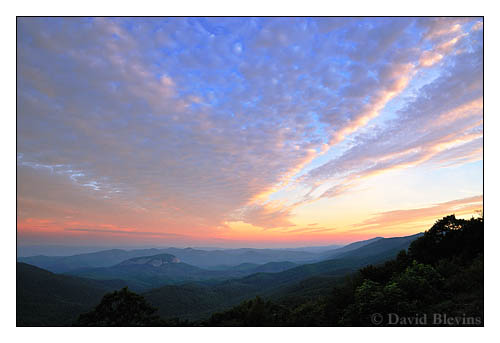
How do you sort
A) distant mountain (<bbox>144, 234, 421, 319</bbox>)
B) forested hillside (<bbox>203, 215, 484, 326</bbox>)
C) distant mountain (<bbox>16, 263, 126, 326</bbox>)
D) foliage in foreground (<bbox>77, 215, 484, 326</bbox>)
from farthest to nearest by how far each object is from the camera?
distant mountain (<bbox>144, 234, 421, 319</bbox>), distant mountain (<bbox>16, 263, 126, 326</bbox>), foliage in foreground (<bbox>77, 215, 484, 326</bbox>), forested hillside (<bbox>203, 215, 484, 326</bbox>)

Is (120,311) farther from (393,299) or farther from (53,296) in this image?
(53,296)

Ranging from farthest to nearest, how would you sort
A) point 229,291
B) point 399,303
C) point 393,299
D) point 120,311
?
point 229,291
point 120,311
point 393,299
point 399,303

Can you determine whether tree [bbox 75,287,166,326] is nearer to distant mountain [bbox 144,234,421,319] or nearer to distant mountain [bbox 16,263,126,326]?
distant mountain [bbox 16,263,126,326]

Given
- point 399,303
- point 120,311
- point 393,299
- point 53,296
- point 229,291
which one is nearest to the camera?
point 399,303

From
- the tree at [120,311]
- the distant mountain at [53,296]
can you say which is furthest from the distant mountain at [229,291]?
the tree at [120,311]

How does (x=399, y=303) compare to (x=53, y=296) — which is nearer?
(x=399, y=303)

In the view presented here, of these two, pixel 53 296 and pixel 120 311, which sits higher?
pixel 120 311

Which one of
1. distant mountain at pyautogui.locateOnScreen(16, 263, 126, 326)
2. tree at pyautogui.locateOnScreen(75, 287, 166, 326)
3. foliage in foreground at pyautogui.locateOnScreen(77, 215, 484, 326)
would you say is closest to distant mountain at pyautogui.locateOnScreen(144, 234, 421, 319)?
distant mountain at pyautogui.locateOnScreen(16, 263, 126, 326)

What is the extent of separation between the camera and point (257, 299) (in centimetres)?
1423

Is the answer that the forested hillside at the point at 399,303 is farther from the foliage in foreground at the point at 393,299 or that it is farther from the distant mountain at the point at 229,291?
the distant mountain at the point at 229,291

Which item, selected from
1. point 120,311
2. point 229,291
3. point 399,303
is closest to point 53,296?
point 229,291

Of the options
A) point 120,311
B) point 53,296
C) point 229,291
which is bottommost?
point 229,291

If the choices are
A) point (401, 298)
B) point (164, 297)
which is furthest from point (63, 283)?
point (401, 298)
